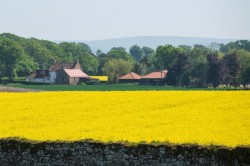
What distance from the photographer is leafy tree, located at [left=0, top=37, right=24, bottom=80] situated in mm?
A: 147125

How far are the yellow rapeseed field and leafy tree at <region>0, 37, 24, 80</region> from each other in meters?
106

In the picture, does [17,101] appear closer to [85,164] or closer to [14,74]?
[85,164]

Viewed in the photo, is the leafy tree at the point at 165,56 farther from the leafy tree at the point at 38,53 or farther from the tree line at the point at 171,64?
the leafy tree at the point at 38,53

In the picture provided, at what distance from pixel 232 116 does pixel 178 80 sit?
3154 inches

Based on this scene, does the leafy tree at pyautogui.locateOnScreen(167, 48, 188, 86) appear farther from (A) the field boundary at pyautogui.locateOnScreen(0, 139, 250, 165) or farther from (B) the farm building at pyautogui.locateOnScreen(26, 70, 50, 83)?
Answer: (A) the field boundary at pyautogui.locateOnScreen(0, 139, 250, 165)

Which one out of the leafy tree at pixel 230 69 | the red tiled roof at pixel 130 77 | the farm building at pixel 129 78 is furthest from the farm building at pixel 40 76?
the leafy tree at pixel 230 69

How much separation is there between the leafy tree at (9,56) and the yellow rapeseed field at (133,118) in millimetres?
106483

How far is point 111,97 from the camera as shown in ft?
130

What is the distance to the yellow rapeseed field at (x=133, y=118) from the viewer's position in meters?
25.5

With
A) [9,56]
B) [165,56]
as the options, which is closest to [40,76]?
[9,56]

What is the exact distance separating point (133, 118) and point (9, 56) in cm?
12371

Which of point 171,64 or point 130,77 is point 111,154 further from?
point 130,77

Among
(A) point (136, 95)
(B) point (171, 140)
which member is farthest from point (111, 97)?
(B) point (171, 140)

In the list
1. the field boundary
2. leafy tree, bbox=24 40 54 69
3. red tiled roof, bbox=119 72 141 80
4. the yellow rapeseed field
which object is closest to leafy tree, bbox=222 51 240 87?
red tiled roof, bbox=119 72 141 80
